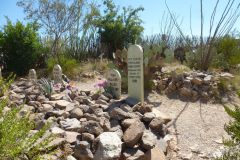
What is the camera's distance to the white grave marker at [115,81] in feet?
20.0

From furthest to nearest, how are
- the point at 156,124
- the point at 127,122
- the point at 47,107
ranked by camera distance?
1. the point at 47,107
2. the point at 156,124
3. the point at 127,122

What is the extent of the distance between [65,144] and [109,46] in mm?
11383

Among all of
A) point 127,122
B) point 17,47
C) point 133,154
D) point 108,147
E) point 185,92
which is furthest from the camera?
point 17,47

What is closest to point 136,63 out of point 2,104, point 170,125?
point 170,125

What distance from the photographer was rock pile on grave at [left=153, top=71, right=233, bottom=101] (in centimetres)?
732

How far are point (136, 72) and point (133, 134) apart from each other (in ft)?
6.45

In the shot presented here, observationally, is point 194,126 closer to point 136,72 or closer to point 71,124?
point 136,72

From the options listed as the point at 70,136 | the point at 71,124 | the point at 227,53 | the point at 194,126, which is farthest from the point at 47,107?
the point at 227,53

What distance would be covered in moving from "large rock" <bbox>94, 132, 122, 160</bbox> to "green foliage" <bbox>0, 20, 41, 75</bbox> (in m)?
7.94

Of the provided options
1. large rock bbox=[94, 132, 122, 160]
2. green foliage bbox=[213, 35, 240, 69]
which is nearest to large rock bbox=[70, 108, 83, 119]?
large rock bbox=[94, 132, 122, 160]

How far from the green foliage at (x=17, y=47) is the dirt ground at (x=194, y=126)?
5.51 m

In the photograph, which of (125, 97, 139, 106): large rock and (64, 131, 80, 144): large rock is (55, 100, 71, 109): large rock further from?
(64, 131, 80, 144): large rock

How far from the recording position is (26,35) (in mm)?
11539

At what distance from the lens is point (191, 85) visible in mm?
7598
